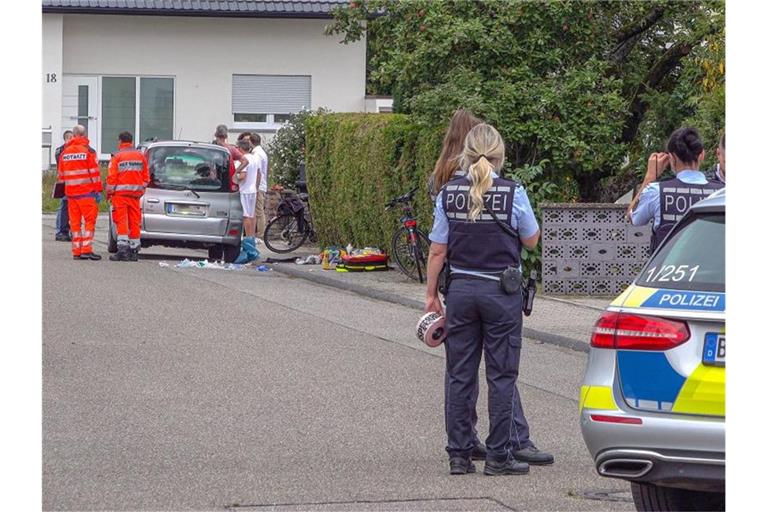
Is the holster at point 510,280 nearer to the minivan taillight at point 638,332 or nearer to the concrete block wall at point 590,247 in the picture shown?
the minivan taillight at point 638,332

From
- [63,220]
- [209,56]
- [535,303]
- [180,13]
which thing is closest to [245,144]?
[63,220]

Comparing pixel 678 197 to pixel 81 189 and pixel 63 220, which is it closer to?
pixel 81 189

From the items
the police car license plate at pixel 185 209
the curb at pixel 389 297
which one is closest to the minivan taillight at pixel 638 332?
the curb at pixel 389 297

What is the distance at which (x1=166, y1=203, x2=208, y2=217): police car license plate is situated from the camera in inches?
845

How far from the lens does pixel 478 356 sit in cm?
809

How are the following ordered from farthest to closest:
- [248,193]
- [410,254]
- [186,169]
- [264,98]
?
[264,98], [248,193], [186,169], [410,254]

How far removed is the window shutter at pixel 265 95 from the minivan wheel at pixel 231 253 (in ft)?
48.2

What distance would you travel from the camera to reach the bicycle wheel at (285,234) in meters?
23.7

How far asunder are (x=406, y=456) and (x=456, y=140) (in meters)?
1.81

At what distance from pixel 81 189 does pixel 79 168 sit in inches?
12.3

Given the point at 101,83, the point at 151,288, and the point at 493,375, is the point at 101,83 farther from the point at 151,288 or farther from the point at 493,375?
the point at 493,375

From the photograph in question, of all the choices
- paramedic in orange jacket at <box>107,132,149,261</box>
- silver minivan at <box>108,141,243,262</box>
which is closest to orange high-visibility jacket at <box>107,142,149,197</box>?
paramedic in orange jacket at <box>107,132,149,261</box>

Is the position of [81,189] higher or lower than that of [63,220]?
higher
